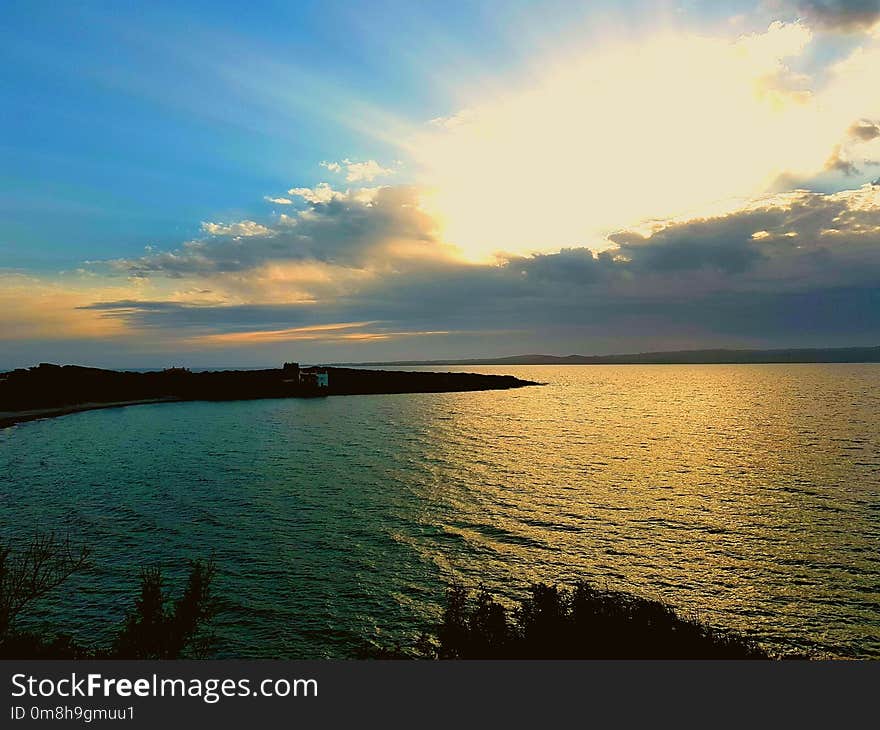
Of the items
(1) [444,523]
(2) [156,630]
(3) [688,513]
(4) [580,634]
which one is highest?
(2) [156,630]

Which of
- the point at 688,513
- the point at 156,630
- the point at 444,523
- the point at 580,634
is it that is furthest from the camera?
the point at 688,513

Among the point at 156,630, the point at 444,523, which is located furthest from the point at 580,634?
the point at 444,523

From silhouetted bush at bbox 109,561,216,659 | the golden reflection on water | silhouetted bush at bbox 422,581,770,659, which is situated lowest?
the golden reflection on water

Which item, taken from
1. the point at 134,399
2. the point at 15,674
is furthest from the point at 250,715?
the point at 134,399

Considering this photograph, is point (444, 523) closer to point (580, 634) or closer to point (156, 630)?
point (580, 634)

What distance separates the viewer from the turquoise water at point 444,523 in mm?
26500

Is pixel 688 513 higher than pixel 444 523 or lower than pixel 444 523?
lower

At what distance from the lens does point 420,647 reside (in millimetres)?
23312

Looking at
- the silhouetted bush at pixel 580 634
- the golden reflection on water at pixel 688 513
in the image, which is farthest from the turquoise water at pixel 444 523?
the silhouetted bush at pixel 580 634

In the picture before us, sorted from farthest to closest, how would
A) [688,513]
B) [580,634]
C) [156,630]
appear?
[688,513], [580,634], [156,630]

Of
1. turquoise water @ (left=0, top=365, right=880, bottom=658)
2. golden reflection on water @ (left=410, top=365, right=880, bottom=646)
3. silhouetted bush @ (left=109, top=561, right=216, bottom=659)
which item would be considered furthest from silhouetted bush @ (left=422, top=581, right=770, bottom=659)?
silhouetted bush @ (left=109, top=561, right=216, bottom=659)

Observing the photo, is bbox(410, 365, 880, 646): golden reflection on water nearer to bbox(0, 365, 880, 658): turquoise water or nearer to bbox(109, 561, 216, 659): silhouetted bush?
bbox(0, 365, 880, 658): turquoise water

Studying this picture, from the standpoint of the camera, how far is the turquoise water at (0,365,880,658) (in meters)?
26.5

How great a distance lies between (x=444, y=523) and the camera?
4181 centimetres
